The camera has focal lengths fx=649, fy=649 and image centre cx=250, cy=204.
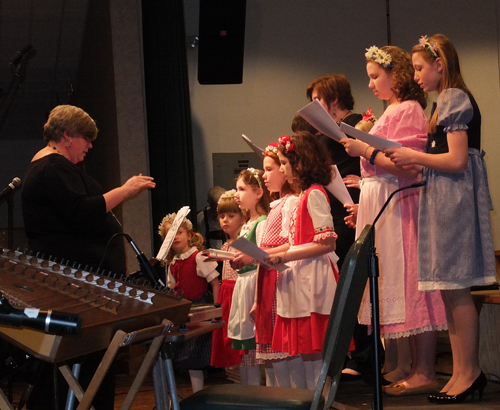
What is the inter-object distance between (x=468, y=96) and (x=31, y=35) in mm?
6290

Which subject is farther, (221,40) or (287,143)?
(221,40)

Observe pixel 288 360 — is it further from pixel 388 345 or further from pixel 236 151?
pixel 236 151

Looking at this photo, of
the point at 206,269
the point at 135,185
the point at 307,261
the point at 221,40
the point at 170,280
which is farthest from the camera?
the point at 221,40

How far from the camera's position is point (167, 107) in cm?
514

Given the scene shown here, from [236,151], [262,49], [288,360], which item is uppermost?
[262,49]

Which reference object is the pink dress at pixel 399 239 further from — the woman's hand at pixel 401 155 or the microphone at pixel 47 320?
the microphone at pixel 47 320

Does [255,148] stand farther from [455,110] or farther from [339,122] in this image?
[455,110]

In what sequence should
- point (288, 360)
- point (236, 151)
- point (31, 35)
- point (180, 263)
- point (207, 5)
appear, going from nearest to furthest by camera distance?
point (288, 360) < point (180, 263) < point (207, 5) < point (236, 151) < point (31, 35)

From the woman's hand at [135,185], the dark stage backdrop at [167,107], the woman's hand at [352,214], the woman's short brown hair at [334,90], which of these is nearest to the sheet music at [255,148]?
the woman's short brown hair at [334,90]

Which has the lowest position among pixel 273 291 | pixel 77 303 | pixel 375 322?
pixel 273 291

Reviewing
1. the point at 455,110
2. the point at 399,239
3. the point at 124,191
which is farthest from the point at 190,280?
the point at 455,110

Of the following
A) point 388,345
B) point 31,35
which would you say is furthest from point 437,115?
point 31,35

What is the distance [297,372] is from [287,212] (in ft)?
2.35

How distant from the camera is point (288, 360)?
2.91m
